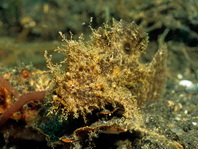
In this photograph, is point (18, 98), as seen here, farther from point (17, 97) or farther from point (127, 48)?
point (127, 48)

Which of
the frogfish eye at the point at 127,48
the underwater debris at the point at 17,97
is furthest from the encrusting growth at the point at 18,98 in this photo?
the frogfish eye at the point at 127,48

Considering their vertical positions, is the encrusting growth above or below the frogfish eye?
below

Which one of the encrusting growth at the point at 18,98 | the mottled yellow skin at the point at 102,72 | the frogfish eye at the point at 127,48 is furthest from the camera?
the frogfish eye at the point at 127,48

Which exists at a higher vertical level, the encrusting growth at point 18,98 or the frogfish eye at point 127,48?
the frogfish eye at point 127,48

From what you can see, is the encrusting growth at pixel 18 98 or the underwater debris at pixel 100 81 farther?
the encrusting growth at pixel 18 98

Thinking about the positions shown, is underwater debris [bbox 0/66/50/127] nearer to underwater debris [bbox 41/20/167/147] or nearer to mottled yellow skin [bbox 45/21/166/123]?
underwater debris [bbox 41/20/167/147]

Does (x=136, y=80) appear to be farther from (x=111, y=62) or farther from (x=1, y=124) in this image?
(x=1, y=124)

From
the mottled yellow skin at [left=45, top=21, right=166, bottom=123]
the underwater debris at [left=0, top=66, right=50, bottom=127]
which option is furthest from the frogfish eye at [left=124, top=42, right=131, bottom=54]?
the underwater debris at [left=0, top=66, right=50, bottom=127]

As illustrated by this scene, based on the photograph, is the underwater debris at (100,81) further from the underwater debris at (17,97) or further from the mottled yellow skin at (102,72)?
the underwater debris at (17,97)
